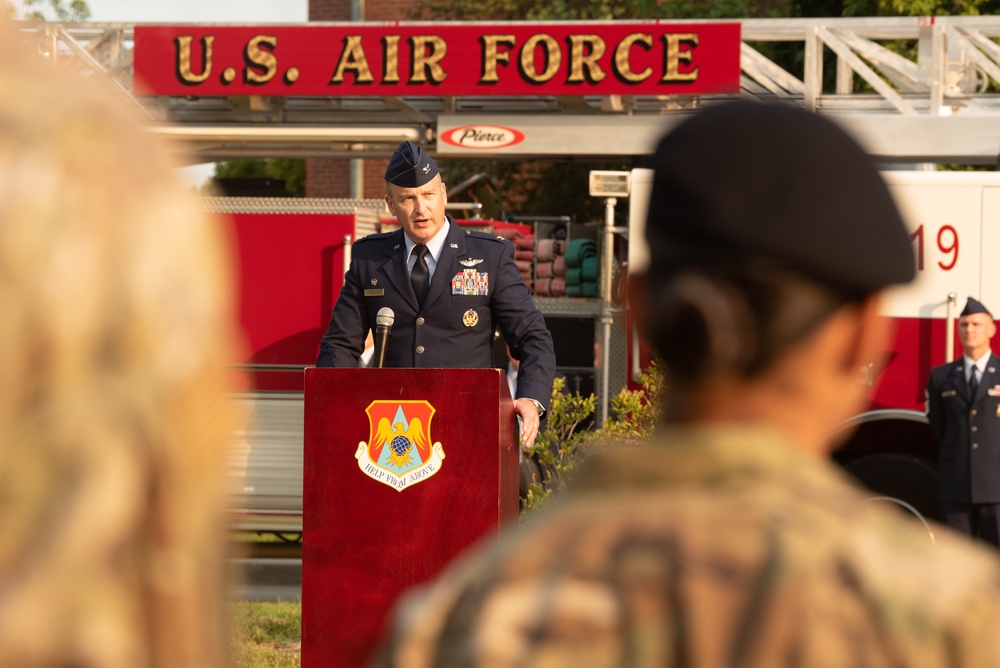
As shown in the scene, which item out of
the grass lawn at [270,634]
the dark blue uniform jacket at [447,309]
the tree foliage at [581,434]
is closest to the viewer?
the dark blue uniform jacket at [447,309]

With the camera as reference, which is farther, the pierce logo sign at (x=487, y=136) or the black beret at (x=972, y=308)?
the pierce logo sign at (x=487, y=136)

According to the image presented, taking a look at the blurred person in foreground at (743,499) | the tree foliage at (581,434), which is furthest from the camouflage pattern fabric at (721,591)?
the tree foliage at (581,434)

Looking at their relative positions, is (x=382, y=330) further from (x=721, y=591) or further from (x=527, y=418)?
(x=721, y=591)

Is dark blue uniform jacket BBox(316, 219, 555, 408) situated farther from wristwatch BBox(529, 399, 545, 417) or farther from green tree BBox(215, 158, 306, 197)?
green tree BBox(215, 158, 306, 197)

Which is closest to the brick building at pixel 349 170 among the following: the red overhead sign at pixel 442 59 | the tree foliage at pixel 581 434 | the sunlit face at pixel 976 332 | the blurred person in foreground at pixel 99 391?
the red overhead sign at pixel 442 59

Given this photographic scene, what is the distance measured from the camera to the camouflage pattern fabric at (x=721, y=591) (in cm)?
91

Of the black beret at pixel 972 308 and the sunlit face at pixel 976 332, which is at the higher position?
the black beret at pixel 972 308

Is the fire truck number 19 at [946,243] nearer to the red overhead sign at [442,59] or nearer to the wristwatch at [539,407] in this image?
the red overhead sign at [442,59]

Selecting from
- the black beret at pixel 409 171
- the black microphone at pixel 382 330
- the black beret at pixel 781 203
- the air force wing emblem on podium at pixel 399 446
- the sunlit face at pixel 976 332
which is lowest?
the air force wing emblem on podium at pixel 399 446

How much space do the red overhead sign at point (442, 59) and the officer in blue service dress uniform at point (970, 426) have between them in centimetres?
295

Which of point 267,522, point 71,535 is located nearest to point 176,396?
point 71,535

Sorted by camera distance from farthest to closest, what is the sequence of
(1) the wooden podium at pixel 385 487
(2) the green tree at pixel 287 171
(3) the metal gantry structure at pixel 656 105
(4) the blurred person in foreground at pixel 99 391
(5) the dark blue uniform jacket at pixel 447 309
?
(2) the green tree at pixel 287 171, (3) the metal gantry structure at pixel 656 105, (5) the dark blue uniform jacket at pixel 447 309, (1) the wooden podium at pixel 385 487, (4) the blurred person in foreground at pixel 99 391

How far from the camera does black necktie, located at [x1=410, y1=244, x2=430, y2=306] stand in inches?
205

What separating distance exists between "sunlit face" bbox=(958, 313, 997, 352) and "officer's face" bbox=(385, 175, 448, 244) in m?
3.84
